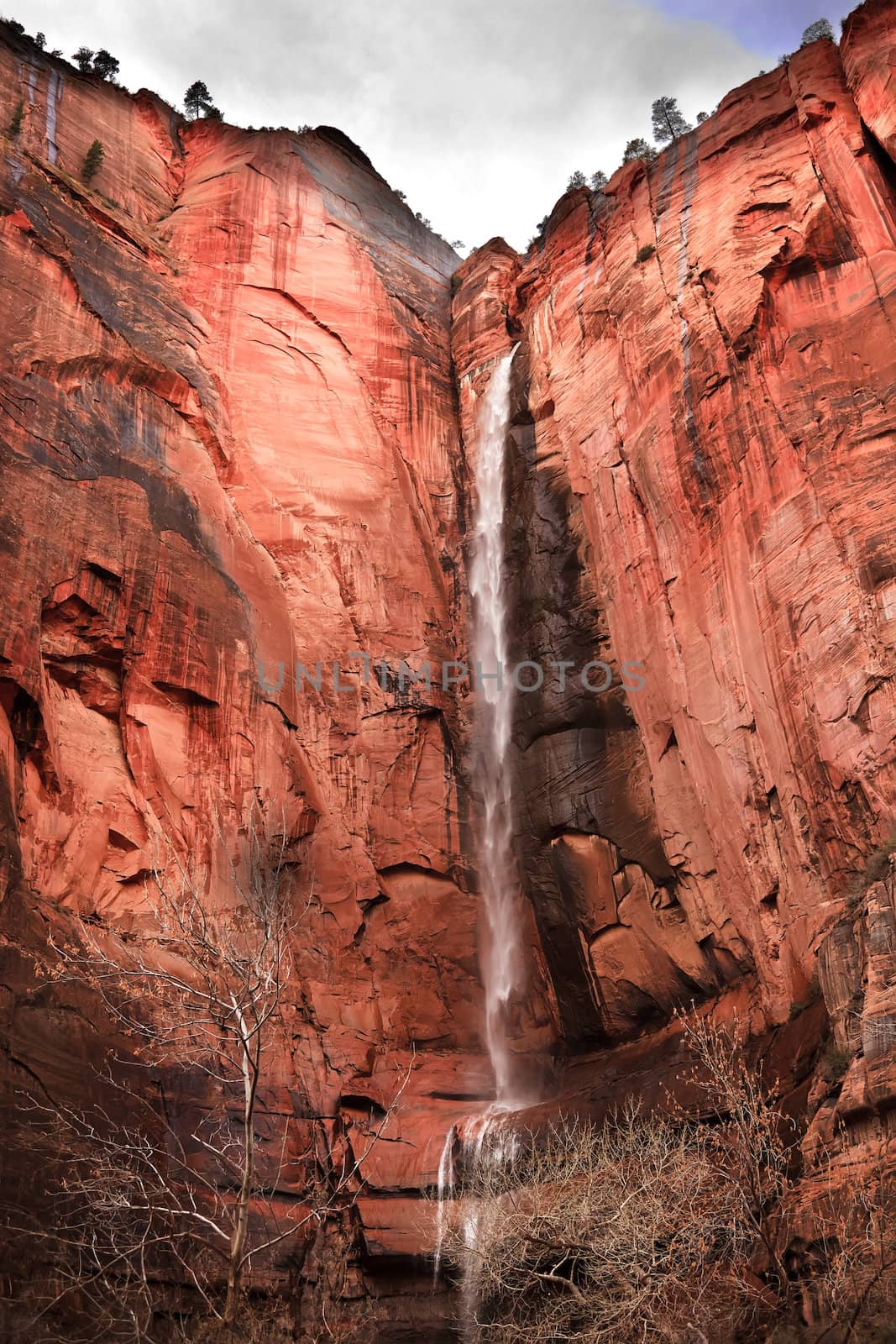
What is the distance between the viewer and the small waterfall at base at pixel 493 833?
2345 cm

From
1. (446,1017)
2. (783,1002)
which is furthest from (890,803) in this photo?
(446,1017)

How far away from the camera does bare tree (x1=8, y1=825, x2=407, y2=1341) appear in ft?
59.4

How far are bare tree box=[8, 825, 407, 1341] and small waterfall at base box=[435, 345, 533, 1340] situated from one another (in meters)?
2.32

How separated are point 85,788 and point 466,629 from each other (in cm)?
1369

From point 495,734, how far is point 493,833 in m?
2.95

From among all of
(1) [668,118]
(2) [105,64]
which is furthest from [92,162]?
(1) [668,118]

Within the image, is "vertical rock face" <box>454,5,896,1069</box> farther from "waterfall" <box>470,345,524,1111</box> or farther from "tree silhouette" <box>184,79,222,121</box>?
"tree silhouette" <box>184,79,222,121</box>

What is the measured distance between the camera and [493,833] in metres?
31.4

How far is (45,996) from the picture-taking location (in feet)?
67.9

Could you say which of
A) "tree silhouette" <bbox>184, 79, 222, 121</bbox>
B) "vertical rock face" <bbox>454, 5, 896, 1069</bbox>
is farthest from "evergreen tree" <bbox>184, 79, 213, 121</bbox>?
"vertical rock face" <bbox>454, 5, 896, 1069</bbox>

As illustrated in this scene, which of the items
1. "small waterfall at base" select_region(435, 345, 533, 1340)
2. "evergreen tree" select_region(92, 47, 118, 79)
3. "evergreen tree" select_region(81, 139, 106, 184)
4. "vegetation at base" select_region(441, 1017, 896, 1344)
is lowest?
"vegetation at base" select_region(441, 1017, 896, 1344)

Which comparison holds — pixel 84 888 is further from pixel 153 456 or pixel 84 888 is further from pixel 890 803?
pixel 890 803

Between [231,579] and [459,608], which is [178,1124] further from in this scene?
[459,608]

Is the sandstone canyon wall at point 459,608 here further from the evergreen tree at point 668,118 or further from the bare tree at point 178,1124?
the evergreen tree at point 668,118
